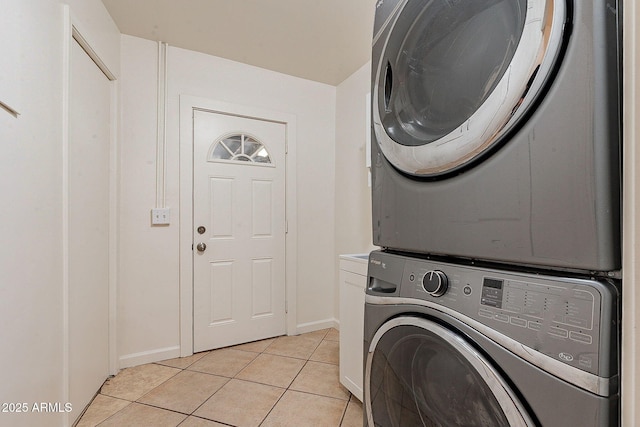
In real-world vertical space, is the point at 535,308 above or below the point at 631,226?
below

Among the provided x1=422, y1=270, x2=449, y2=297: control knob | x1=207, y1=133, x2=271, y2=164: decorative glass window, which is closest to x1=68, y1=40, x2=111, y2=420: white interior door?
x1=207, y1=133, x2=271, y2=164: decorative glass window

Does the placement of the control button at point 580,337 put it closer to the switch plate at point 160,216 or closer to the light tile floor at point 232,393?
the light tile floor at point 232,393

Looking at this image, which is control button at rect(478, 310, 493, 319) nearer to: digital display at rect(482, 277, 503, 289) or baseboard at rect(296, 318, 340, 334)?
digital display at rect(482, 277, 503, 289)

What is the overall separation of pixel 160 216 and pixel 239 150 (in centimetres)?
82

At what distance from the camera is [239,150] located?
260cm

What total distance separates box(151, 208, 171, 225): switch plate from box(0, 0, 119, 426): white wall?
2.74 feet

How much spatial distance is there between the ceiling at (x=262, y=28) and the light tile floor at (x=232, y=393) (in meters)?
2.37

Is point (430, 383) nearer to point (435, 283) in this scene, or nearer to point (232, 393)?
point (435, 283)

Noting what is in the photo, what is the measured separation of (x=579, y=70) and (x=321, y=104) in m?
2.61

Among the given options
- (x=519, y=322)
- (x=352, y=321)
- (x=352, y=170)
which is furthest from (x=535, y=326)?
(x=352, y=170)

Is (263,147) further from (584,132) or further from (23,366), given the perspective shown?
(584,132)

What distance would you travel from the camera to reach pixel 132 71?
2197 mm

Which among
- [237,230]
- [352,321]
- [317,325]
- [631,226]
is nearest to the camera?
[631,226]

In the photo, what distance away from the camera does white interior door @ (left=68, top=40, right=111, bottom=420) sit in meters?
1.54
